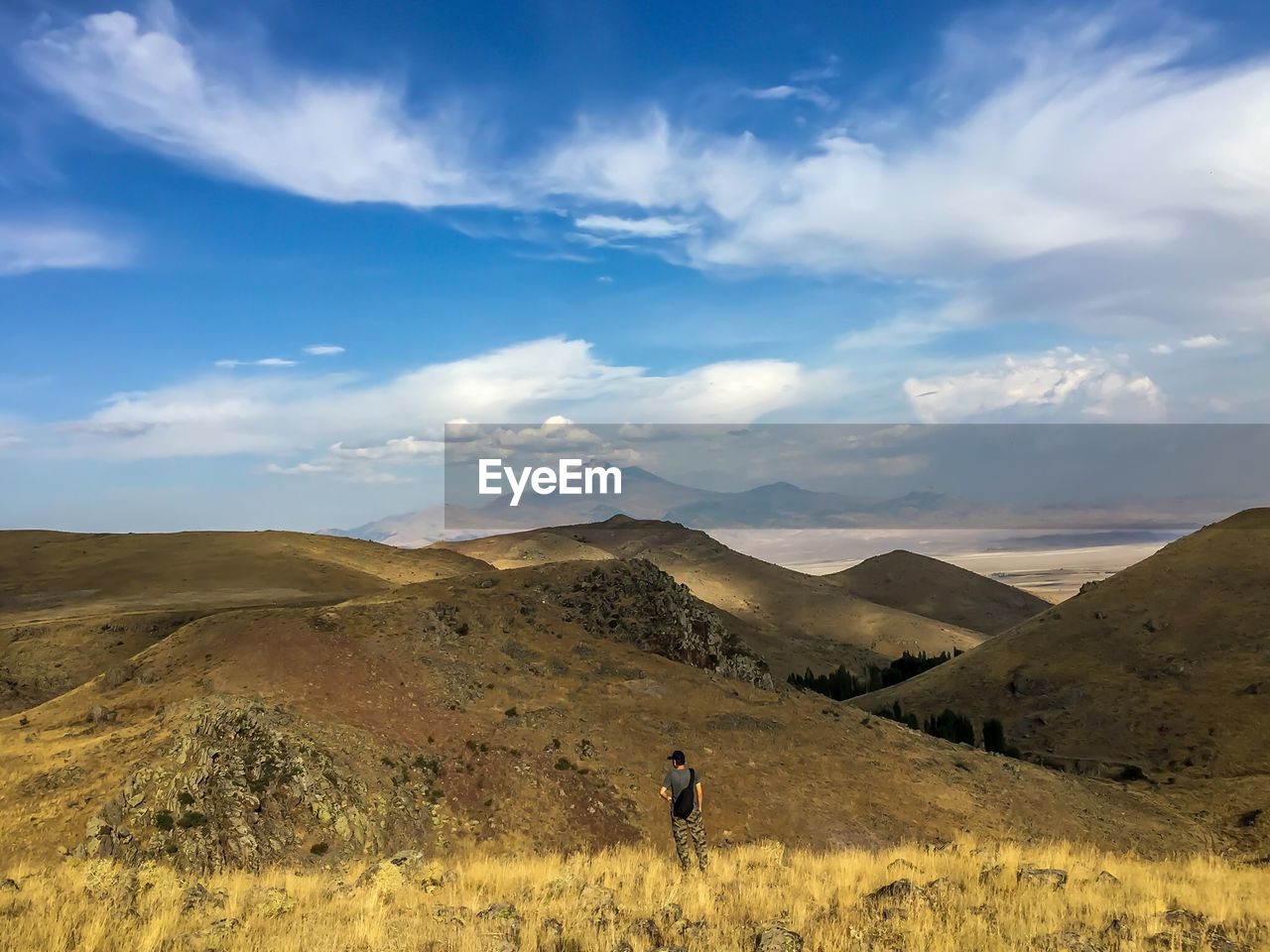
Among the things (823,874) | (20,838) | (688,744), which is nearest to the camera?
(823,874)

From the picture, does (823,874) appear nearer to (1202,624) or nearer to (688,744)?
(688,744)

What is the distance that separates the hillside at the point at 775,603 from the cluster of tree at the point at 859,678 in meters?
5.05

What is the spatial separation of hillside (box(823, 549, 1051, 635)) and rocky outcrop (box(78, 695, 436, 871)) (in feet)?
332

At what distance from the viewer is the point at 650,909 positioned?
11.5 metres

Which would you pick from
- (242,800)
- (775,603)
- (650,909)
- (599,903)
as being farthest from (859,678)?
(650,909)

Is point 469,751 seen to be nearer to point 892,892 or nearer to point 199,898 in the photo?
point 199,898

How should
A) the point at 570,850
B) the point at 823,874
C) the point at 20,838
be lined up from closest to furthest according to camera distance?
the point at 823,874 < the point at 20,838 < the point at 570,850

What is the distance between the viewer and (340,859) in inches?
780

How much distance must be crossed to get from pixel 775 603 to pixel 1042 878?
91780mm

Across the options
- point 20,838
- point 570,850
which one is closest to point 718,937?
point 570,850

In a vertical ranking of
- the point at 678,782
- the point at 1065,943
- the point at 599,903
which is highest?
the point at 678,782

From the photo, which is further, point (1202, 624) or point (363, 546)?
point (363, 546)

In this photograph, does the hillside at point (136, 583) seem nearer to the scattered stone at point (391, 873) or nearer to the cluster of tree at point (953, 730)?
the scattered stone at point (391, 873)

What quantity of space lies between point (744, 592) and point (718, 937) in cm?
9973
